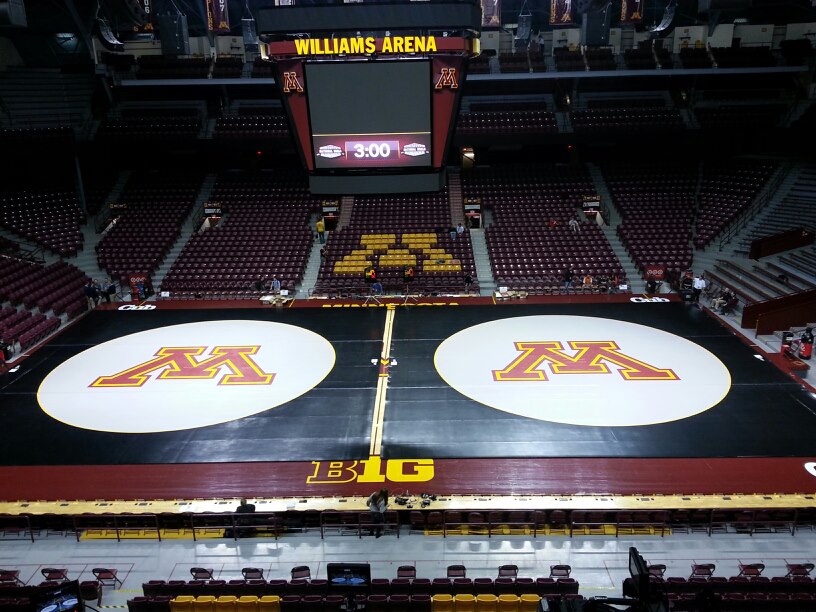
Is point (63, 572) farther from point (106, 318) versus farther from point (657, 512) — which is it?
point (106, 318)

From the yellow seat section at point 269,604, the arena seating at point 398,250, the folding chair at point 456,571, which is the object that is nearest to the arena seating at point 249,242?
the arena seating at point 398,250

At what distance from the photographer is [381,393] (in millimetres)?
16797

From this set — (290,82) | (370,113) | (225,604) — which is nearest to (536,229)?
(370,113)

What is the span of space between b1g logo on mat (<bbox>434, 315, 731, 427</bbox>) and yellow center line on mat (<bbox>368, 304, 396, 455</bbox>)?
1.79 metres

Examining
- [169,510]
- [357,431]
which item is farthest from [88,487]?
[357,431]

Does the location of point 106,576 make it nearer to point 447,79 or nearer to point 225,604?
point 225,604

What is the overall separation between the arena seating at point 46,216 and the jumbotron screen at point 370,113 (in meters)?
21.3

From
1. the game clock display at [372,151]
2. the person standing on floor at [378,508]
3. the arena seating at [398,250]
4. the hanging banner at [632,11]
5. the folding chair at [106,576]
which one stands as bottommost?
the folding chair at [106,576]

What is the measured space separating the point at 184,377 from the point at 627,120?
29.0 meters

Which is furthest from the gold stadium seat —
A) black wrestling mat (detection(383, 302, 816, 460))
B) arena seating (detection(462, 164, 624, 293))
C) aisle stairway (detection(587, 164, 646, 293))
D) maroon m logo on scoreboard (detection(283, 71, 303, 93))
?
aisle stairway (detection(587, 164, 646, 293))

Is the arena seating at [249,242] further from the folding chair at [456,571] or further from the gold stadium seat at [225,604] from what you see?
the gold stadium seat at [225,604]

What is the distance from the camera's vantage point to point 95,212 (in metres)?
32.8

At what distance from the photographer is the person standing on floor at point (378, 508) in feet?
36.2

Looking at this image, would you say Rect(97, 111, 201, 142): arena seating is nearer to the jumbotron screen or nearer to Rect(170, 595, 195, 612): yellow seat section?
the jumbotron screen
